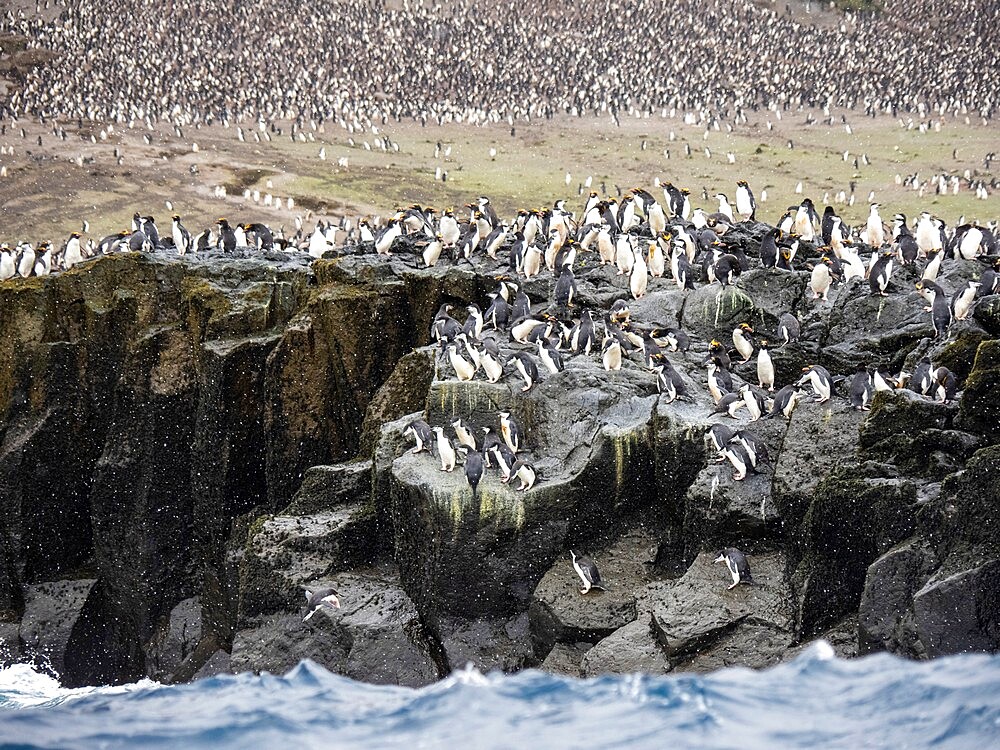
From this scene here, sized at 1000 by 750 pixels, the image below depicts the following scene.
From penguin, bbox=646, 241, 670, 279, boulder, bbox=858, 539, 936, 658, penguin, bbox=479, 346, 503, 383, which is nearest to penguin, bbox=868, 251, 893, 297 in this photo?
penguin, bbox=646, 241, 670, 279

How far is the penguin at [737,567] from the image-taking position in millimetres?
12510

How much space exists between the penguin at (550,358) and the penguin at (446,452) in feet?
6.59

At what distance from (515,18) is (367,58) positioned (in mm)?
12128

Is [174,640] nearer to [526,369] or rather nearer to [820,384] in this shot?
[526,369]

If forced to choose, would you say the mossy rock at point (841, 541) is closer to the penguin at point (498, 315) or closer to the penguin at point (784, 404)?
the penguin at point (784, 404)

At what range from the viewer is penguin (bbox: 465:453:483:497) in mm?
13844

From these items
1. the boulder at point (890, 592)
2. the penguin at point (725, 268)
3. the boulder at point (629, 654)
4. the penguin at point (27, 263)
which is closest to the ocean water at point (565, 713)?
the boulder at point (890, 592)

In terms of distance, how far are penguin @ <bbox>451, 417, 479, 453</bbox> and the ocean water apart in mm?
5790

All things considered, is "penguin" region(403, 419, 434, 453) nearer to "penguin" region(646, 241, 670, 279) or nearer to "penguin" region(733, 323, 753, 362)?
"penguin" region(733, 323, 753, 362)

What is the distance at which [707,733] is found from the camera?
302 inches

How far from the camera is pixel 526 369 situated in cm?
1523

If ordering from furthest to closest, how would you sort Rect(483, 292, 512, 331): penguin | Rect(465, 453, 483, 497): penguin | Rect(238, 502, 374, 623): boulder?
Rect(483, 292, 512, 331): penguin, Rect(238, 502, 374, 623): boulder, Rect(465, 453, 483, 497): penguin

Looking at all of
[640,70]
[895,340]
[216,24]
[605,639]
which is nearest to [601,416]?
[605,639]

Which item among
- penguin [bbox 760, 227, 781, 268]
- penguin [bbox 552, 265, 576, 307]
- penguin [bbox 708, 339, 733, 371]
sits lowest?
penguin [bbox 708, 339, 733, 371]
